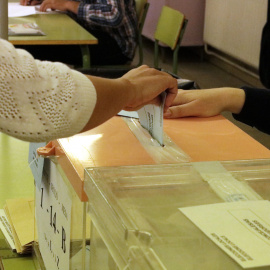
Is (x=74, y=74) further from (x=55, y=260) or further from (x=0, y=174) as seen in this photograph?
(x=0, y=174)

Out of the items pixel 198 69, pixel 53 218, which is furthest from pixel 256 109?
pixel 198 69

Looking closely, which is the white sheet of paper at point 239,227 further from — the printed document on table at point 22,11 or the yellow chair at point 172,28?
the printed document on table at point 22,11

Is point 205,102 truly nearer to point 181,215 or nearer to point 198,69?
point 181,215

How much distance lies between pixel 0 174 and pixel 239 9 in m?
4.53

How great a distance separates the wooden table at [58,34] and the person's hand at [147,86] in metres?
2.04

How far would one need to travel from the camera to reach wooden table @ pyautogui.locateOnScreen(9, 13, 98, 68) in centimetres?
302

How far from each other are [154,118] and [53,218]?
260 millimetres

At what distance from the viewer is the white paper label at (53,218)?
0.96 metres

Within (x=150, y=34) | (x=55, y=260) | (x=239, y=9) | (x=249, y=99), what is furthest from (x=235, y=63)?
(x=55, y=260)

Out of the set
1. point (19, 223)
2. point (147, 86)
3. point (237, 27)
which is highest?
point (147, 86)

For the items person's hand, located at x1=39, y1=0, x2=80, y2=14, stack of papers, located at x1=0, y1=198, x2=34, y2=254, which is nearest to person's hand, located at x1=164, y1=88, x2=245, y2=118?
stack of papers, located at x1=0, y1=198, x2=34, y2=254

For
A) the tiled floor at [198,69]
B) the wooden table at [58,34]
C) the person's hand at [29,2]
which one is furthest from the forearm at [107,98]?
the tiled floor at [198,69]

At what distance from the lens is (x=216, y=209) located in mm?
727

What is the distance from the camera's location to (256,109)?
1.42 m
